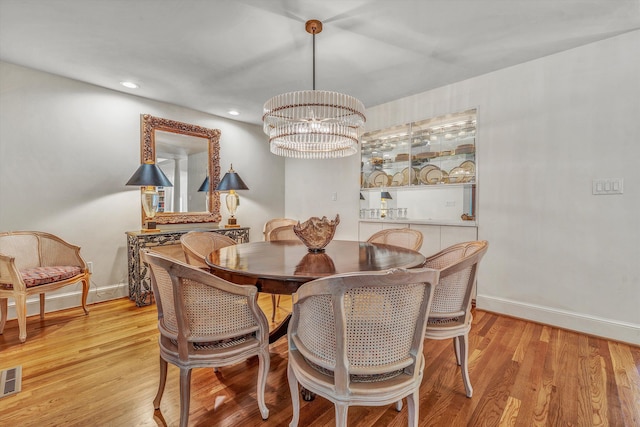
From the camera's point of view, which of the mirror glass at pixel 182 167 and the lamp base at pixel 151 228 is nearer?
the lamp base at pixel 151 228

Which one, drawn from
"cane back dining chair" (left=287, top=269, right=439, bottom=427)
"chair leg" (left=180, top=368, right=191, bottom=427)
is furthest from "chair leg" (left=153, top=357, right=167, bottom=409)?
"cane back dining chair" (left=287, top=269, right=439, bottom=427)

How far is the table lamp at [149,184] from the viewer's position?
3.06 metres

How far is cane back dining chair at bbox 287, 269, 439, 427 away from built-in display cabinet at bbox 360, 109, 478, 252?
2301 millimetres

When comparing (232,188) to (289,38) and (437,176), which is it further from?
(437,176)

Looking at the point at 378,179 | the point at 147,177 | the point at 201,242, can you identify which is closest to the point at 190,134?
the point at 147,177

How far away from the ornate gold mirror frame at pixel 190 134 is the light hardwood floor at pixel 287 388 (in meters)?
1.60

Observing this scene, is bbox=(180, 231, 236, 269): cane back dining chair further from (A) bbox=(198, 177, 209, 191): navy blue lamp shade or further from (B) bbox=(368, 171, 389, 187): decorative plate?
(B) bbox=(368, 171, 389, 187): decorative plate

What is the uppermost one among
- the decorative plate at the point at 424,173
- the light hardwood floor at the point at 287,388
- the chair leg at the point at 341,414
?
the decorative plate at the point at 424,173

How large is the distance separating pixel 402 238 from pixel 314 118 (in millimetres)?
1352

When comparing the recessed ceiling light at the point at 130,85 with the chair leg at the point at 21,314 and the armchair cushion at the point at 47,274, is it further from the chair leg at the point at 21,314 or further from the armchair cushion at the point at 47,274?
the chair leg at the point at 21,314

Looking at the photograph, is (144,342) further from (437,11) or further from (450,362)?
(437,11)

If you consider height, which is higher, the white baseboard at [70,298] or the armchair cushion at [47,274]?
the armchair cushion at [47,274]

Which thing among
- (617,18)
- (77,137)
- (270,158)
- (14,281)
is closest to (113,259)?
(14,281)

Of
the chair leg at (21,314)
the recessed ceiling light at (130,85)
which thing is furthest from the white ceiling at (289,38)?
the chair leg at (21,314)
